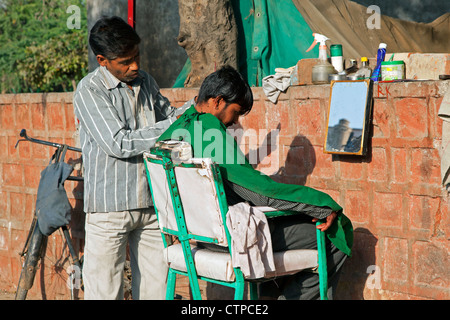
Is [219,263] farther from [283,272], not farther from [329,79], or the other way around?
[329,79]

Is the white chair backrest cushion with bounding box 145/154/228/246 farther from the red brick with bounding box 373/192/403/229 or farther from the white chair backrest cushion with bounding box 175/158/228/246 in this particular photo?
the red brick with bounding box 373/192/403/229

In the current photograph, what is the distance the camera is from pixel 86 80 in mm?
3268

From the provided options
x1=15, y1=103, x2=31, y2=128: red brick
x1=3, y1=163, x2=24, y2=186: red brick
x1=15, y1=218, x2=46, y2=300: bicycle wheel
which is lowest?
x1=15, y1=218, x2=46, y2=300: bicycle wheel

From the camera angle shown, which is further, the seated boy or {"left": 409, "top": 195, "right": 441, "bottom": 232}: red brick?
{"left": 409, "top": 195, "right": 441, "bottom": 232}: red brick

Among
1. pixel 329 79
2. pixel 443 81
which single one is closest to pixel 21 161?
pixel 329 79

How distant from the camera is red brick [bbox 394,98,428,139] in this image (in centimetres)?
332

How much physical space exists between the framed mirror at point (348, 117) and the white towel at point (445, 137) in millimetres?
438

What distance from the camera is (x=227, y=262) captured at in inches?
113

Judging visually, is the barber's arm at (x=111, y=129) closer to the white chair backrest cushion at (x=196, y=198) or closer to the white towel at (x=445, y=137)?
the white chair backrest cushion at (x=196, y=198)

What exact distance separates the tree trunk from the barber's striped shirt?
175cm

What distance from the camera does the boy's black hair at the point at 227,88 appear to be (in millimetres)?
3088

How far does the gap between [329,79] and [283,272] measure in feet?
4.28

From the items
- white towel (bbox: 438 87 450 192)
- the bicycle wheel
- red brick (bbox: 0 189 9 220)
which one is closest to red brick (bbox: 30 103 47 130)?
red brick (bbox: 0 189 9 220)

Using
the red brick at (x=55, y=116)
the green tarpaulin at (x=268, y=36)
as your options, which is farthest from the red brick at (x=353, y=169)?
the red brick at (x=55, y=116)
